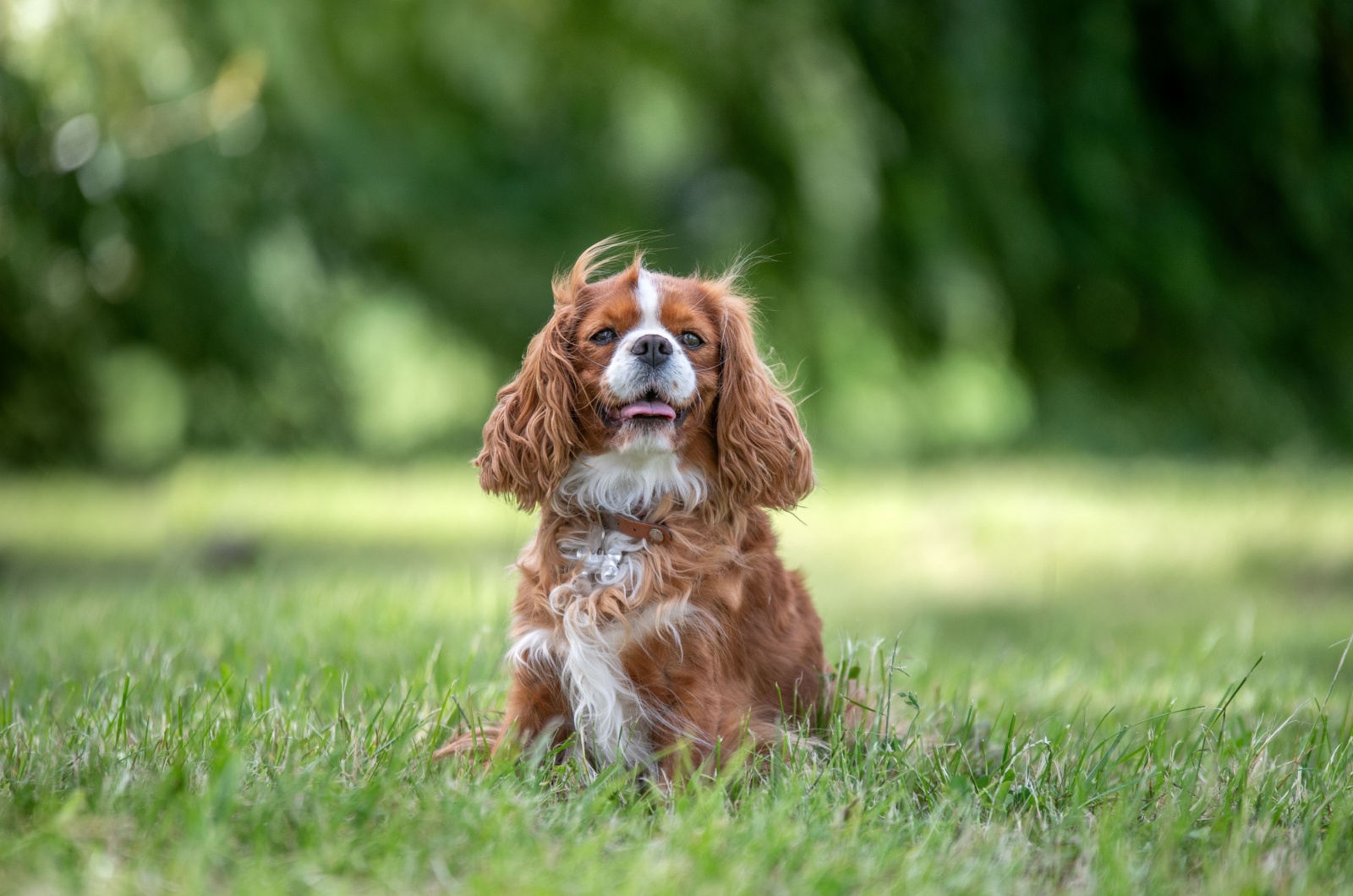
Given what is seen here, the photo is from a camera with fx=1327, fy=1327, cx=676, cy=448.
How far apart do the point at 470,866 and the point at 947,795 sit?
1.01 m

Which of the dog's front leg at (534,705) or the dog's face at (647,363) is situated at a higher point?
the dog's face at (647,363)

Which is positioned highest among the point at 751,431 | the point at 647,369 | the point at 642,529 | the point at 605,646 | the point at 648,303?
the point at 648,303

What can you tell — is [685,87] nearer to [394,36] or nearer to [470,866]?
[394,36]

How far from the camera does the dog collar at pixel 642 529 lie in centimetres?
284

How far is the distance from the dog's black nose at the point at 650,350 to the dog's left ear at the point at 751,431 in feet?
0.79

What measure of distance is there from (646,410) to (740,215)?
289 inches

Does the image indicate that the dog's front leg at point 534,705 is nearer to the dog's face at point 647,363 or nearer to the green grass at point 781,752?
the green grass at point 781,752

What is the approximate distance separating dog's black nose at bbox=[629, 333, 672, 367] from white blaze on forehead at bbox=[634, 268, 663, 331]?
0.09 metres

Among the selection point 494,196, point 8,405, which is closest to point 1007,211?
point 494,196

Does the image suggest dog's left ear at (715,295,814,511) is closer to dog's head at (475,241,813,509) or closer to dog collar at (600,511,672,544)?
dog's head at (475,241,813,509)

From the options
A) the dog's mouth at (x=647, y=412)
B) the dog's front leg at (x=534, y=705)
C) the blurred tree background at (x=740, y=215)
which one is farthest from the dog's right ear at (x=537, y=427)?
the blurred tree background at (x=740, y=215)

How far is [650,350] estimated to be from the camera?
2811mm

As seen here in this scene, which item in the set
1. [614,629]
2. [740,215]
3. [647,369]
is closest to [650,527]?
[614,629]

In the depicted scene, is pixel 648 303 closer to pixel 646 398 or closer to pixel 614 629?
pixel 646 398
